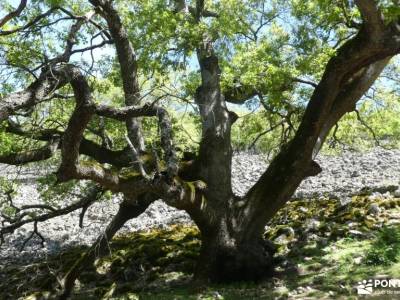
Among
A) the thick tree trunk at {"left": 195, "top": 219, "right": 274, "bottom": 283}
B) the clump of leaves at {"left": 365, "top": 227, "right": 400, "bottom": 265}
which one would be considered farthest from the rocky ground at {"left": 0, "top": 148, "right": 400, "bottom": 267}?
the thick tree trunk at {"left": 195, "top": 219, "right": 274, "bottom": 283}

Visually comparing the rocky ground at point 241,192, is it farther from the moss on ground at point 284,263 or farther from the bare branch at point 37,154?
the bare branch at point 37,154

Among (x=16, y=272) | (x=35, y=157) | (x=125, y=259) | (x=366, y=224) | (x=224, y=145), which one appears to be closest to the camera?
(x=35, y=157)

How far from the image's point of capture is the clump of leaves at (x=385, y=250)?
7781 millimetres

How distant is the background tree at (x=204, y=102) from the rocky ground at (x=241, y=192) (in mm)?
4828

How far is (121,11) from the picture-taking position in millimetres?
12164

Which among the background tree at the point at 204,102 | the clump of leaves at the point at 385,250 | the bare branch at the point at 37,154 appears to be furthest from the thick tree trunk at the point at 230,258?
the bare branch at the point at 37,154

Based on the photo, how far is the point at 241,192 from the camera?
23125 mm

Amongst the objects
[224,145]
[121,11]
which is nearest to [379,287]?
[224,145]

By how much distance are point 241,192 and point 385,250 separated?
49.5ft

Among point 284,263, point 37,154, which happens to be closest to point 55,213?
point 37,154

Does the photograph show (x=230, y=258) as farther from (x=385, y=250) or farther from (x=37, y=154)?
(x=37, y=154)

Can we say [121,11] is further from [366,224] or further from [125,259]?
[366,224]

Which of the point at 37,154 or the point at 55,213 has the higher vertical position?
the point at 37,154

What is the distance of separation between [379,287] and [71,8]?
957 cm
